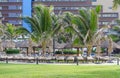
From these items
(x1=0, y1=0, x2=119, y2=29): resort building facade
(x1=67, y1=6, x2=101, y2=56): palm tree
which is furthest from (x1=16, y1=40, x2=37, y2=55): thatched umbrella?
(x1=0, y1=0, x2=119, y2=29): resort building facade


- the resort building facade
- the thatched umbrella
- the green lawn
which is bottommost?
the green lawn

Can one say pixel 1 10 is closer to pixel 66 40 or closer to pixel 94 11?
pixel 66 40

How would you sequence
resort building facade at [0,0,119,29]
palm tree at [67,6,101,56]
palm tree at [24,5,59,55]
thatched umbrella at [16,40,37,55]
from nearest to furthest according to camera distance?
1. palm tree at [67,6,101,56]
2. palm tree at [24,5,59,55]
3. thatched umbrella at [16,40,37,55]
4. resort building facade at [0,0,119,29]

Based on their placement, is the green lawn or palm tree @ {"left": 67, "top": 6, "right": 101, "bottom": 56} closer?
the green lawn

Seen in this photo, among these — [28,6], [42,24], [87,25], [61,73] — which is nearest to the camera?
[61,73]

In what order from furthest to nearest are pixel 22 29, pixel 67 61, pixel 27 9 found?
pixel 27 9
pixel 22 29
pixel 67 61

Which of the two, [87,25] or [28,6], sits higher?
[28,6]

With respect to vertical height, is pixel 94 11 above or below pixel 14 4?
below

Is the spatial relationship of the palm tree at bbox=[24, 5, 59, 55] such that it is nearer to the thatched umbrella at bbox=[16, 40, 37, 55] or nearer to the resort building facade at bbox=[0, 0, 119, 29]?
the thatched umbrella at bbox=[16, 40, 37, 55]

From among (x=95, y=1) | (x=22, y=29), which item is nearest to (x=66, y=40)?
(x=22, y=29)

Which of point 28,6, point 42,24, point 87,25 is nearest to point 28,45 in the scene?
point 42,24

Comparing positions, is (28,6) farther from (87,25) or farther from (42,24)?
(87,25)

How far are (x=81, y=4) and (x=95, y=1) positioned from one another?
863 centimetres

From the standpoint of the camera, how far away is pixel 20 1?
128 meters
